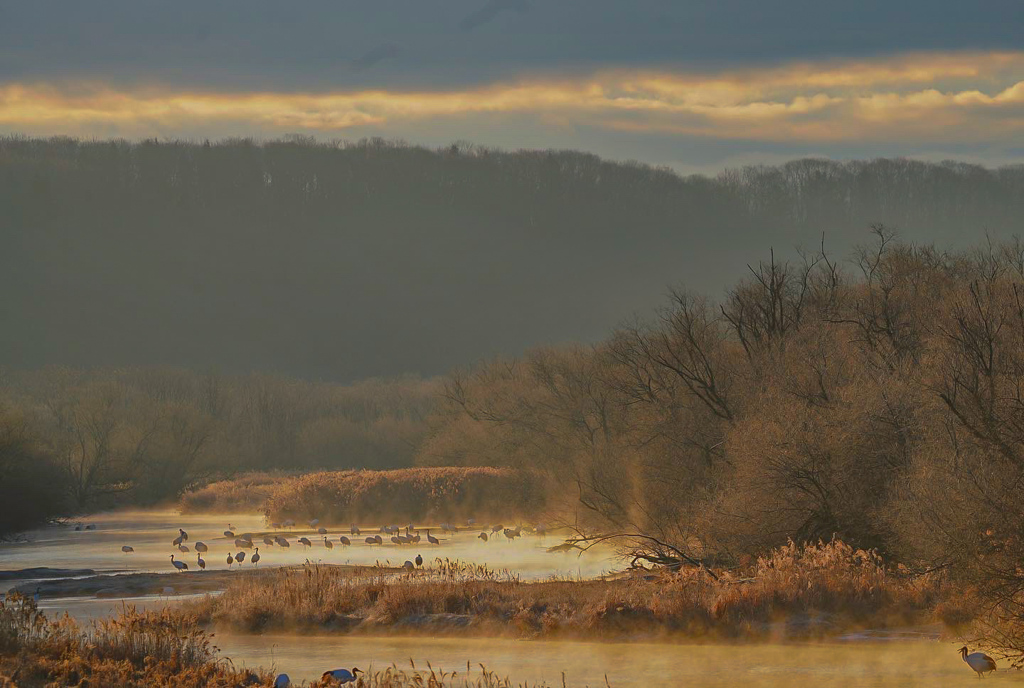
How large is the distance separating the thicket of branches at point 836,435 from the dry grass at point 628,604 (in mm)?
1464

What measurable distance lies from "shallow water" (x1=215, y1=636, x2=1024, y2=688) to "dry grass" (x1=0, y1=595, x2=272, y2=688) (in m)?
1.74

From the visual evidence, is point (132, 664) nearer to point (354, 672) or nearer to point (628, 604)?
point (354, 672)

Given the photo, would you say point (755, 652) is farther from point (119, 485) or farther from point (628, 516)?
point (119, 485)

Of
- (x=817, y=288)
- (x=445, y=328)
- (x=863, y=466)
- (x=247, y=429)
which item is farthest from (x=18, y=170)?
(x=863, y=466)

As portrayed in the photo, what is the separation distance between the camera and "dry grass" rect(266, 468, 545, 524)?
62319 mm

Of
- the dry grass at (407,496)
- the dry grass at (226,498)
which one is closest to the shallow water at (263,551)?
the dry grass at (407,496)

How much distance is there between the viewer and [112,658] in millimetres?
21828

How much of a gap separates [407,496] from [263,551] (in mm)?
15557

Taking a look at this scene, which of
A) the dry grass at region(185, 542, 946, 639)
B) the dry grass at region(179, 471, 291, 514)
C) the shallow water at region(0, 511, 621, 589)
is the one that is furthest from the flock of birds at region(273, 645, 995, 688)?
the dry grass at region(179, 471, 291, 514)

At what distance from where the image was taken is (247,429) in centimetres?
10394

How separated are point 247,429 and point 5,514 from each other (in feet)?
155

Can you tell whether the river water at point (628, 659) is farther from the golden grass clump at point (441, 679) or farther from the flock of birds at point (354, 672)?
the golden grass clump at point (441, 679)

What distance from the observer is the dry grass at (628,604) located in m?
27.0

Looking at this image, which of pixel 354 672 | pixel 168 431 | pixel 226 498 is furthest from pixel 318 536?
pixel 354 672
